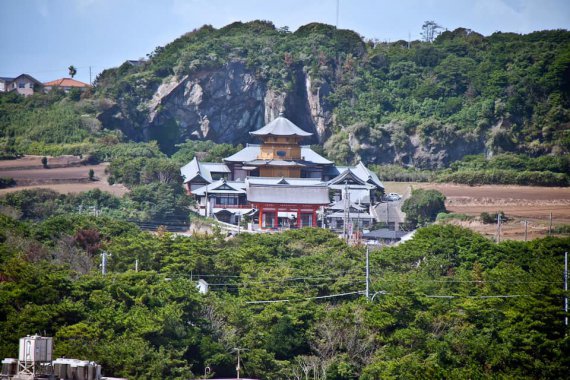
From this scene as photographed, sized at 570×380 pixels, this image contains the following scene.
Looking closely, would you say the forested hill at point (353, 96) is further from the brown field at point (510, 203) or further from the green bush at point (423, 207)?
the green bush at point (423, 207)

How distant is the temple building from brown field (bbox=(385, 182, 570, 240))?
10.2 feet

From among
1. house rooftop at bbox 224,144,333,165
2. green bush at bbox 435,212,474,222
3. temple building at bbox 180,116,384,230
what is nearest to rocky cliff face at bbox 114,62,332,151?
house rooftop at bbox 224,144,333,165

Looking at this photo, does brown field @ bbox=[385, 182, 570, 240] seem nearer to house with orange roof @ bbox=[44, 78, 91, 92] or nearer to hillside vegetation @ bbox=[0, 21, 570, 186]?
hillside vegetation @ bbox=[0, 21, 570, 186]

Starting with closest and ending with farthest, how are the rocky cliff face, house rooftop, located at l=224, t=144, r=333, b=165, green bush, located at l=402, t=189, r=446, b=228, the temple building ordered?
the temple building
green bush, located at l=402, t=189, r=446, b=228
house rooftop, located at l=224, t=144, r=333, b=165
the rocky cliff face

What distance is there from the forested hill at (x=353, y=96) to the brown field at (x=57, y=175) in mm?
4731

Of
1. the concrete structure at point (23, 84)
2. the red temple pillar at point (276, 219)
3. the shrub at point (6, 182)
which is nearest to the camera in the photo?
the red temple pillar at point (276, 219)

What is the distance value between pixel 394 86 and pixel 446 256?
119ft

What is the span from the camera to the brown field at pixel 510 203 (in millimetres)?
53125

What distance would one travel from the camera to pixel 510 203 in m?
58.0

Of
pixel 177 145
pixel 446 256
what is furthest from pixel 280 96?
pixel 446 256

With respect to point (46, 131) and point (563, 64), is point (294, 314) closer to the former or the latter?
point (46, 131)

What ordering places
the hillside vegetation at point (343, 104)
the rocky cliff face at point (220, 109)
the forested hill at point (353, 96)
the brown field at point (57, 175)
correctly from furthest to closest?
the rocky cliff face at point (220, 109) → the forested hill at point (353, 96) → the hillside vegetation at point (343, 104) → the brown field at point (57, 175)

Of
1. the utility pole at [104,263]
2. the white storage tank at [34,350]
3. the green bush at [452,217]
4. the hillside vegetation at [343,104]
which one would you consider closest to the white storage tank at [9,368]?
the white storage tank at [34,350]

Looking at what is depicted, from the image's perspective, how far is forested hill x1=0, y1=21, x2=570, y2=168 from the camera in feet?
222
